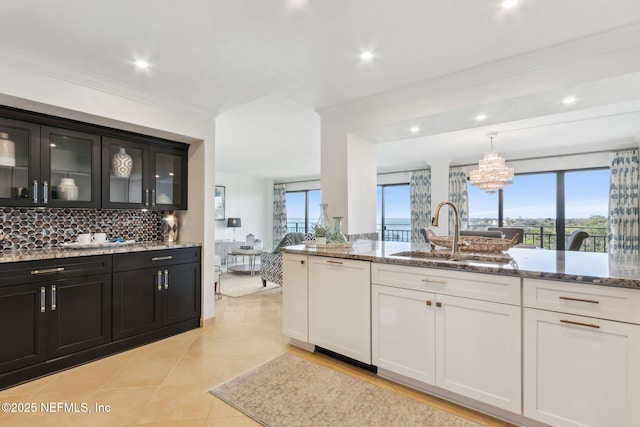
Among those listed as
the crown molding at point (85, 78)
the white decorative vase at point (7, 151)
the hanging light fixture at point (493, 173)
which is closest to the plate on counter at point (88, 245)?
the white decorative vase at point (7, 151)

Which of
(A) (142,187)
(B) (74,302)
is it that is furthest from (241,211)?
(B) (74,302)

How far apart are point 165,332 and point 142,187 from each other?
156 centimetres

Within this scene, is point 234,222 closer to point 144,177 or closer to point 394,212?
point 394,212

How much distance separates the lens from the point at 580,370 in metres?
1.53

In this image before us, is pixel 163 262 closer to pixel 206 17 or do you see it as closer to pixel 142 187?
pixel 142 187

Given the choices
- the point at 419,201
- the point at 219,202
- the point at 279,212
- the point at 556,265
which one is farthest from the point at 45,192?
the point at 279,212

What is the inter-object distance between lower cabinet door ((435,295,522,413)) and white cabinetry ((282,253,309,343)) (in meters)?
1.17

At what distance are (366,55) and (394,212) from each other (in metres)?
5.78

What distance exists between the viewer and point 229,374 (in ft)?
7.70

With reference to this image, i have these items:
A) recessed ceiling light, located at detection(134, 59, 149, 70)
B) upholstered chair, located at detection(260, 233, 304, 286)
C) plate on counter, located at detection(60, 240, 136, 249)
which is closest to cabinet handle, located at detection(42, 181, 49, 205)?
plate on counter, located at detection(60, 240, 136, 249)

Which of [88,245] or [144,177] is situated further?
[144,177]

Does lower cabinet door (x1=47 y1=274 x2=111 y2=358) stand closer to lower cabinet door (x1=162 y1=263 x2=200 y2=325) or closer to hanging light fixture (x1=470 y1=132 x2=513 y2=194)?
lower cabinet door (x1=162 y1=263 x2=200 y2=325)

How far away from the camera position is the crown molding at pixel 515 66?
2.00m

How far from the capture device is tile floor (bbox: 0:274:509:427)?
72.4 inches
